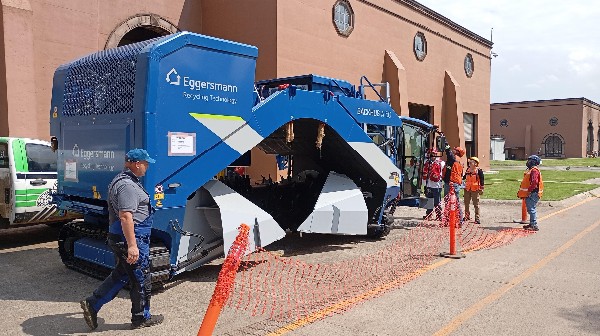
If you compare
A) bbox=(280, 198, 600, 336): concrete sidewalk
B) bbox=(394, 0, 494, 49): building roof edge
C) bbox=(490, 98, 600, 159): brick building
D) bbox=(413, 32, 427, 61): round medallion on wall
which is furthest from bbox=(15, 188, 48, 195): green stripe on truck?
bbox=(490, 98, 600, 159): brick building

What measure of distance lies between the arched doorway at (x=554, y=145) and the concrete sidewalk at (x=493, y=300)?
6806 centimetres

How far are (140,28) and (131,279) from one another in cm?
1418

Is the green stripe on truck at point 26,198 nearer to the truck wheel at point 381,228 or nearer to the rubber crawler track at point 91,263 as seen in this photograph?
the rubber crawler track at point 91,263

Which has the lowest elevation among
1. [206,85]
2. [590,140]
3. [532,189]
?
[532,189]

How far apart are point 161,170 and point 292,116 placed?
2.27 meters

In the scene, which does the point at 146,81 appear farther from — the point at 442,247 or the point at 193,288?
the point at 442,247

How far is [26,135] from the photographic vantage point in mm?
12672

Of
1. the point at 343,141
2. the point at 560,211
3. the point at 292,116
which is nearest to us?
the point at 292,116

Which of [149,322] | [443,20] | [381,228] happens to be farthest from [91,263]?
[443,20]

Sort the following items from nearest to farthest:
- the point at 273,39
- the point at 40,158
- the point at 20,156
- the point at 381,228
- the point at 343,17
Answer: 1. the point at 20,156
2. the point at 40,158
3. the point at 381,228
4. the point at 273,39
5. the point at 343,17

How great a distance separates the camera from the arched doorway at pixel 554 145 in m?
69.2

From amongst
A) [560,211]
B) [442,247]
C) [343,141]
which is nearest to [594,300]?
[442,247]

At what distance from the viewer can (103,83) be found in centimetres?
604

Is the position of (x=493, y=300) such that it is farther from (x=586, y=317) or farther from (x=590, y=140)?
(x=590, y=140)
